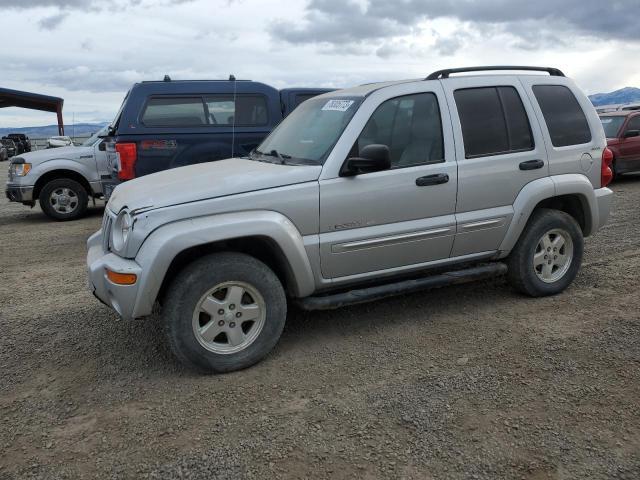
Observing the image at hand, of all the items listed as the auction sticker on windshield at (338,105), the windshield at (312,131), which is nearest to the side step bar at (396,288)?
the windshield at (312,131)

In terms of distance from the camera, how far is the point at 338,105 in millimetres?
4395

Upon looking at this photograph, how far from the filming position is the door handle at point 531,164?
4.59m

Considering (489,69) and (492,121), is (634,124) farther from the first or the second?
(492,121)

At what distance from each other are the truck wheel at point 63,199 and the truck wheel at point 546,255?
324 inches

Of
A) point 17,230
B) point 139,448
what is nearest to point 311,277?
point 139,448

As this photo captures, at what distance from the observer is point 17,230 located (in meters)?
9.59

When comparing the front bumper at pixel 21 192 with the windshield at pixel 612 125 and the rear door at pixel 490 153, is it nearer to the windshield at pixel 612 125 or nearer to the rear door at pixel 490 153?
the rear door at pixel 490 153

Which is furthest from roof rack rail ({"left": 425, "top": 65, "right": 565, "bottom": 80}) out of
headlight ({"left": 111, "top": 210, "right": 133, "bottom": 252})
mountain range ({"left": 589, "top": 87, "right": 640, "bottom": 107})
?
mountain range ({"left": 589, "top": 87, "right": 640, "bottom": 107})

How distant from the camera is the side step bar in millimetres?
3984

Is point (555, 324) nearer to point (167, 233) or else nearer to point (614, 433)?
point (614, 433)

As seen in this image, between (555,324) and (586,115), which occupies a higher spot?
(586,115)

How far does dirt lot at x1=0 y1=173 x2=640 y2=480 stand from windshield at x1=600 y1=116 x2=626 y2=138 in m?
8.44

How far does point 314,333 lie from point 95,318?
6.27ft

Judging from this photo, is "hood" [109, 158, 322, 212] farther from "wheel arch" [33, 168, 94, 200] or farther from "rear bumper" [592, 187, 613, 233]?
"wheel arch" [33, 168, 94, 200]
